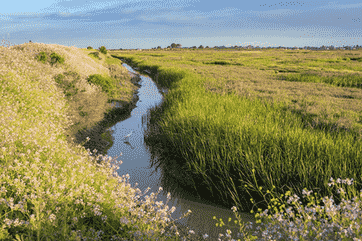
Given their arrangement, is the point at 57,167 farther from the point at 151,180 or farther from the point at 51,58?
the point at 51,58

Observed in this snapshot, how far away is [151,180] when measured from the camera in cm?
764

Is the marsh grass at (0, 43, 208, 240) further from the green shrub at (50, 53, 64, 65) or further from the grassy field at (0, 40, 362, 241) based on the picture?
the green shrub at (50, 53, 64, 65)

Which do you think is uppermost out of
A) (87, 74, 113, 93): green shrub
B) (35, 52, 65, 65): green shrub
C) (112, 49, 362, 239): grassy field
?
(35, 52, 65, 65): green shrub

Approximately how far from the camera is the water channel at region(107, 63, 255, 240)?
18.6ft

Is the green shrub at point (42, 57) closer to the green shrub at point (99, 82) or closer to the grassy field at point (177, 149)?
the grassy field at point (177, 149)

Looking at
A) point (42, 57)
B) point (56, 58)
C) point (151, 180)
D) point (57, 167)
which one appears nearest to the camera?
point (57, 167)

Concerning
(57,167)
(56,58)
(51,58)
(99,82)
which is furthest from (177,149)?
(51,58)

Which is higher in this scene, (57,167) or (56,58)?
(56,58)

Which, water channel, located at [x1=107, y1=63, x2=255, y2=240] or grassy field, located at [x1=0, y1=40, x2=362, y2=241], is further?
water channel, located at [x1=107, y1=63, x2=255, y2=240]

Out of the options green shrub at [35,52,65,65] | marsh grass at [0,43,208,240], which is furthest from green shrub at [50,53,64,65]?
marsh grass at [0,43,208,240]

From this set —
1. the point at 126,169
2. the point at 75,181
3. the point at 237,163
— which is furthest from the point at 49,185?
the point at 237,163

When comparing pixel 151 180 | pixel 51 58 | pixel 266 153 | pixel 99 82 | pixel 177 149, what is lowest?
pixel 151 180

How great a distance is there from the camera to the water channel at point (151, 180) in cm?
566

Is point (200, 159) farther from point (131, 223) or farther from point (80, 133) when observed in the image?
point (80, 133)
